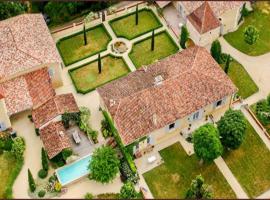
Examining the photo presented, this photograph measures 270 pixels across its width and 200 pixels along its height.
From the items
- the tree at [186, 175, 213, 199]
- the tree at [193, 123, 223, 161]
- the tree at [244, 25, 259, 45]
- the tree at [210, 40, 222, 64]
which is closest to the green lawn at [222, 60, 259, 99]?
the tree at [210, 40, 222, 64]

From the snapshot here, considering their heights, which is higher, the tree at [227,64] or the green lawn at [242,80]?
the tree at [227,64]

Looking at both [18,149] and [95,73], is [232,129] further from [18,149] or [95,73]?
[18,149]

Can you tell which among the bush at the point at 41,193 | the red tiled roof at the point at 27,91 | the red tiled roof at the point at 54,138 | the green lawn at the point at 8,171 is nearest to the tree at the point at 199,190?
the red tiled roof at the point at 54,138

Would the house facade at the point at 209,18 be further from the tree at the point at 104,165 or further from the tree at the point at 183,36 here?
the tree at the point at 104,165

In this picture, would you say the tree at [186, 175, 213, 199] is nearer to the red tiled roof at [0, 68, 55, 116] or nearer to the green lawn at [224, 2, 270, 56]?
the red tiled roof at [0, 68, 55, 116]

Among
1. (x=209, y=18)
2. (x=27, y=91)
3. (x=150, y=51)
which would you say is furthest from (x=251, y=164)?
(x=27, y=91)

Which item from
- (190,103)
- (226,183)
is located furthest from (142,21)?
(226,183)

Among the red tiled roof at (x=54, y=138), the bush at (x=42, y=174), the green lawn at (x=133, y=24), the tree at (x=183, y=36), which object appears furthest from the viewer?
the green lawn at (x=133, y=24)
